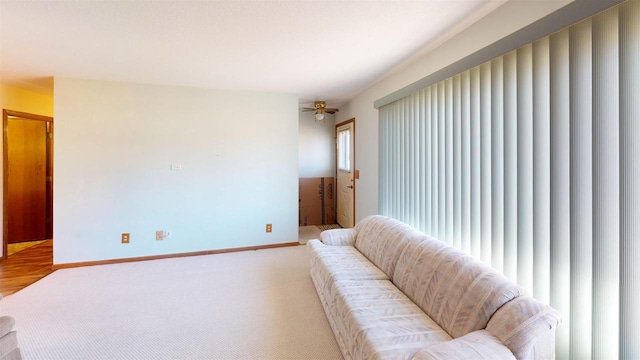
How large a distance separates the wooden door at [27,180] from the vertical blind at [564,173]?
6.15 m

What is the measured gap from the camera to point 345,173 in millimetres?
5215

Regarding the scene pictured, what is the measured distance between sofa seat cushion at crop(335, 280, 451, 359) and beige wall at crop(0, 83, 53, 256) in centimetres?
478

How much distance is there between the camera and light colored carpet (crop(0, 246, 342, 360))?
197 centimetres

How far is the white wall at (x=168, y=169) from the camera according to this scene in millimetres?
3471

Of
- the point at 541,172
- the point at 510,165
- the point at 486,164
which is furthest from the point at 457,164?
the point at 541,172

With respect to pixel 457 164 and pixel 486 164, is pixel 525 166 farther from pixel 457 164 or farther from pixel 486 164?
pixel 457 164

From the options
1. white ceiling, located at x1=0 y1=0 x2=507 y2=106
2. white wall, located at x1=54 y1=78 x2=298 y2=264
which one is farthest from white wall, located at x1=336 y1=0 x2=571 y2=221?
white wall, located at x1=54 y1=78 x2=298 y2=264

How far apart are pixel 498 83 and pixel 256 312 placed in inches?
99.9

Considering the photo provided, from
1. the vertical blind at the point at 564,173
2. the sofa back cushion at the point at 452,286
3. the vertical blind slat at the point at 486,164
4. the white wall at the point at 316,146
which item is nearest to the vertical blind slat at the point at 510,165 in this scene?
the vertical blind at the point at 564,173

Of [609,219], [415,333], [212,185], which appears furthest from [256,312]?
[609,219]

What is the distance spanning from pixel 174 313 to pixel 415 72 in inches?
123

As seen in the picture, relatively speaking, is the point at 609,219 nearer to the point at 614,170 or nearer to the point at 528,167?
the point at 614,170

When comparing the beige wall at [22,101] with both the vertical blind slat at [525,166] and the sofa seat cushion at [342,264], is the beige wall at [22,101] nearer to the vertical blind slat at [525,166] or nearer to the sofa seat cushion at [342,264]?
the sofa seat cushion at [342,264]

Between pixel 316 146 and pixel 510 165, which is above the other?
pixel 316 146
